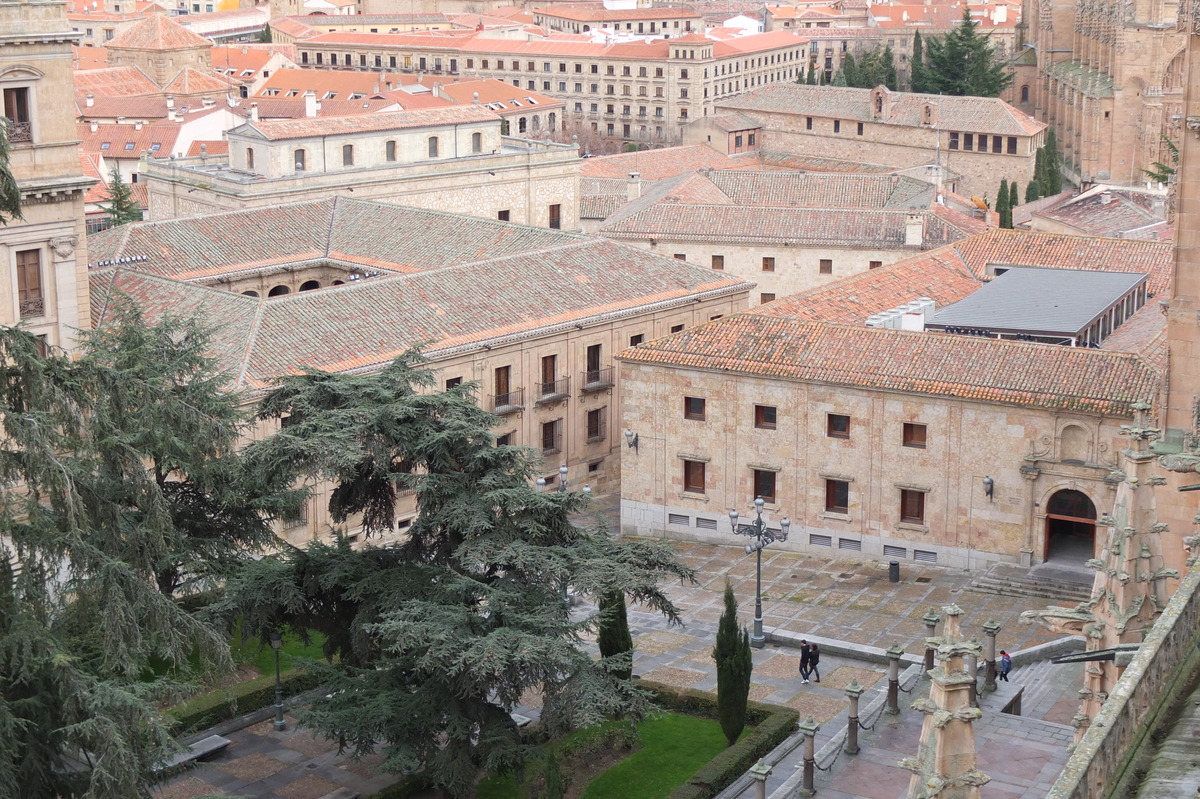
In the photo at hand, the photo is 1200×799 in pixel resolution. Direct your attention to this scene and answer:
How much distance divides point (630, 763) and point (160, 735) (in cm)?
1217

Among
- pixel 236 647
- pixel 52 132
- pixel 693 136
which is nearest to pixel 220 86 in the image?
pixel 693 136

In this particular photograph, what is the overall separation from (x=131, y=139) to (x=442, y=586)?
256ft

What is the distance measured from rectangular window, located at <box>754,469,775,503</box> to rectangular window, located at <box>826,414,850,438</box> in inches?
70.5

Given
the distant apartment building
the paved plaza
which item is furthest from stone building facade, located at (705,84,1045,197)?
the paved plaza

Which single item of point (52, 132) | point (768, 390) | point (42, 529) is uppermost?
point (52, 132)

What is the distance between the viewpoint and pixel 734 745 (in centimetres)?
2945

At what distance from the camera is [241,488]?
97.9ft

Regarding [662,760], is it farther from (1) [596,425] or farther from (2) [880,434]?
(1) [596,425]

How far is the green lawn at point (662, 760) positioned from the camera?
28.4m

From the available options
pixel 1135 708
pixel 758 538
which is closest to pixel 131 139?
pixel 758 538

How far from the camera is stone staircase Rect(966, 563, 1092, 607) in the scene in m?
36.6

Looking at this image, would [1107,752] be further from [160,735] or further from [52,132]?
[52,132]

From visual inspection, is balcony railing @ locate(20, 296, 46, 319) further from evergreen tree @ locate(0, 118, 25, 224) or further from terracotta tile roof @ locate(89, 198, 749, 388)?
evergreen tree @ locate(0, 118, 25, 224)

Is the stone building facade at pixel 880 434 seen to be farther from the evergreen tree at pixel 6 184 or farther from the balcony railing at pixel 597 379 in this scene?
the evergreen tree at pixel 6 184
